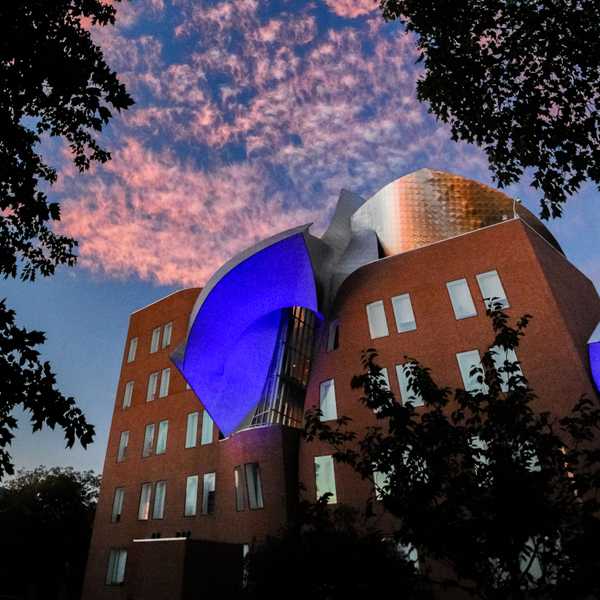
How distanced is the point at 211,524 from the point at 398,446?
19.8 metres

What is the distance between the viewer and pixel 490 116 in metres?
8.73

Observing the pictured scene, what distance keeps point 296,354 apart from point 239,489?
8.82 meters

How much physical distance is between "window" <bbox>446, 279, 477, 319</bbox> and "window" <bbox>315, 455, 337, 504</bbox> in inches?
344

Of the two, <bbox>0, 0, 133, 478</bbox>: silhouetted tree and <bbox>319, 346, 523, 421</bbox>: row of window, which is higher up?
<bbox>319, 346, 523, 421</bbox>: row of window

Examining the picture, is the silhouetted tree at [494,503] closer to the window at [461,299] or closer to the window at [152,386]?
the window at [461,299]

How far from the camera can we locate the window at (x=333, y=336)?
2444 cm

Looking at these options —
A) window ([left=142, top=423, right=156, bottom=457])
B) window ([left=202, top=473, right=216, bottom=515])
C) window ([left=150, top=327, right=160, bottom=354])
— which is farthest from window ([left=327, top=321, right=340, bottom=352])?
window ([left=150, top=327, right=160, bottom=354])

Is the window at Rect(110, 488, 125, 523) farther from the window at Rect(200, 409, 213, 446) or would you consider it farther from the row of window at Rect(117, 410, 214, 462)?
the window at Rect(200, 409, 213, 446)

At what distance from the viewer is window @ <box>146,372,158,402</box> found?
33.9 metres

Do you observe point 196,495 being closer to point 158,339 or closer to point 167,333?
point 167,333

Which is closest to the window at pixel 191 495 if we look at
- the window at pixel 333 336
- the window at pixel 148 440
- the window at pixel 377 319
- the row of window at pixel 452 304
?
the window at pixel 148 440

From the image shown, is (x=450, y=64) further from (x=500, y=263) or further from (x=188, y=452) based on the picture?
(x=188, y=452)

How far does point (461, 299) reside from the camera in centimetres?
2197

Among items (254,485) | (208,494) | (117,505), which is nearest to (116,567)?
(117,505)
